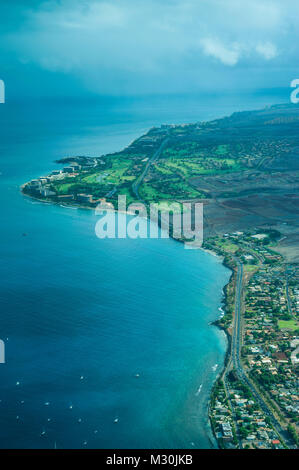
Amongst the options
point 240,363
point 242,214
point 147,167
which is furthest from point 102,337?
point 147,167

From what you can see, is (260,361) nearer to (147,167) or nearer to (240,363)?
(240,363)

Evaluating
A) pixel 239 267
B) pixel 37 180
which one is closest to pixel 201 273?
pixel 239 267

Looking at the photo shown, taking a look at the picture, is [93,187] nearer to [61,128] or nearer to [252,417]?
[252,417]

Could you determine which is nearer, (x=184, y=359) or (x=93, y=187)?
(x=184, y=359)

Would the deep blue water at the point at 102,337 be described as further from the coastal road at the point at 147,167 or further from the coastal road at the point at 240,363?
the coastal road at the point at 147,167

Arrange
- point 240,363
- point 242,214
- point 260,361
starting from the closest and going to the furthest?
point 240,363
point 260,361
point 242,214

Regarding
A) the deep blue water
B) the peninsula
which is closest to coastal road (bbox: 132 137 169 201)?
the peninsula
